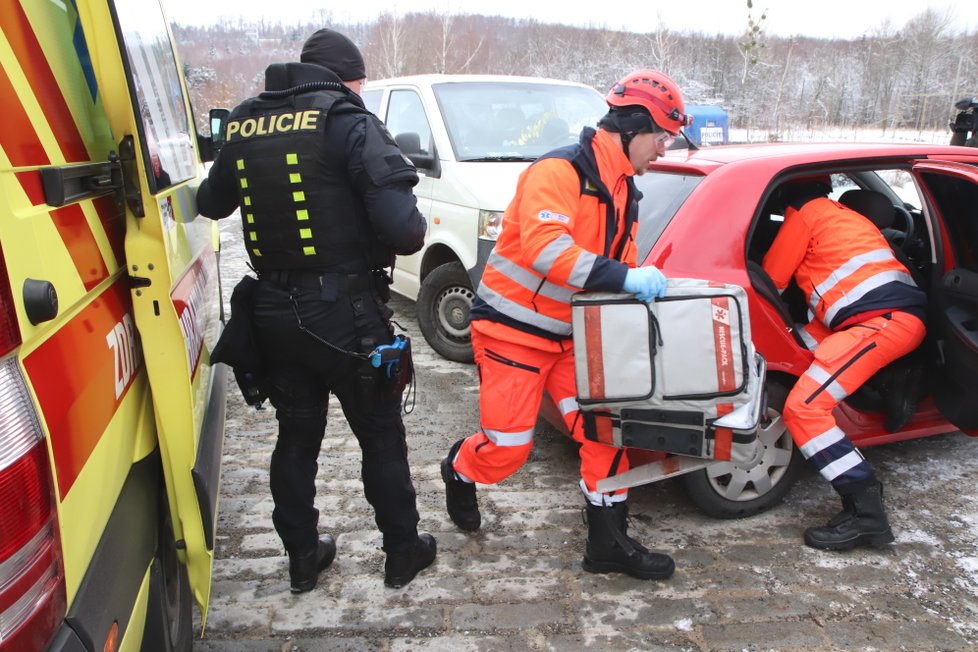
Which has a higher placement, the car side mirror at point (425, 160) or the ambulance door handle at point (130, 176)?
the ambulance door handle at point (130, 176)

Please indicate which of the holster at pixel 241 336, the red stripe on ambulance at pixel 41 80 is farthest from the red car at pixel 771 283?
the red stripe on ambulance at pixel 41 80

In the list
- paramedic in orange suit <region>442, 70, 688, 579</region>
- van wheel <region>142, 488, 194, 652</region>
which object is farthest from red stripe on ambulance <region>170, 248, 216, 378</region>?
paramedic in orange suit <region>442, 70, 688, 579</region>

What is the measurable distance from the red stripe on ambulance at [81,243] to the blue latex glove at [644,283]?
156 cm

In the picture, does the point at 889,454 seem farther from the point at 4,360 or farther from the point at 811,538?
the point at 4,360

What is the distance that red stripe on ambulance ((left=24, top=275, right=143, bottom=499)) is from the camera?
4.07 feet

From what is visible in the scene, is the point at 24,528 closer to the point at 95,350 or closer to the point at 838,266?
the point at 95,350

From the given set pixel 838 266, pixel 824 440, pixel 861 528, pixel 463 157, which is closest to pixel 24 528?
pixel 824 440

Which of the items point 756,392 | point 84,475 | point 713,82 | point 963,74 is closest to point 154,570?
point 84,475

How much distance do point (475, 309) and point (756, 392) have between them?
109 cm

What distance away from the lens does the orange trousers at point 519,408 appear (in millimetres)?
2680

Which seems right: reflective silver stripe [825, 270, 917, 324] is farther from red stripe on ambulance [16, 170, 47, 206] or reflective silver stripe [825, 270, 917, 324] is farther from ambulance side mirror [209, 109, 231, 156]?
red stripe on ambulance [16, 170, 47, 206]

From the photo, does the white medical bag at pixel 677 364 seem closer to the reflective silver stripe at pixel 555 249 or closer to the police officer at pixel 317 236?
the reflective silver stripe at pixel 555 249

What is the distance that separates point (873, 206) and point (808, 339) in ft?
2.75

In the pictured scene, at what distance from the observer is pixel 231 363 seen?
2.33m
